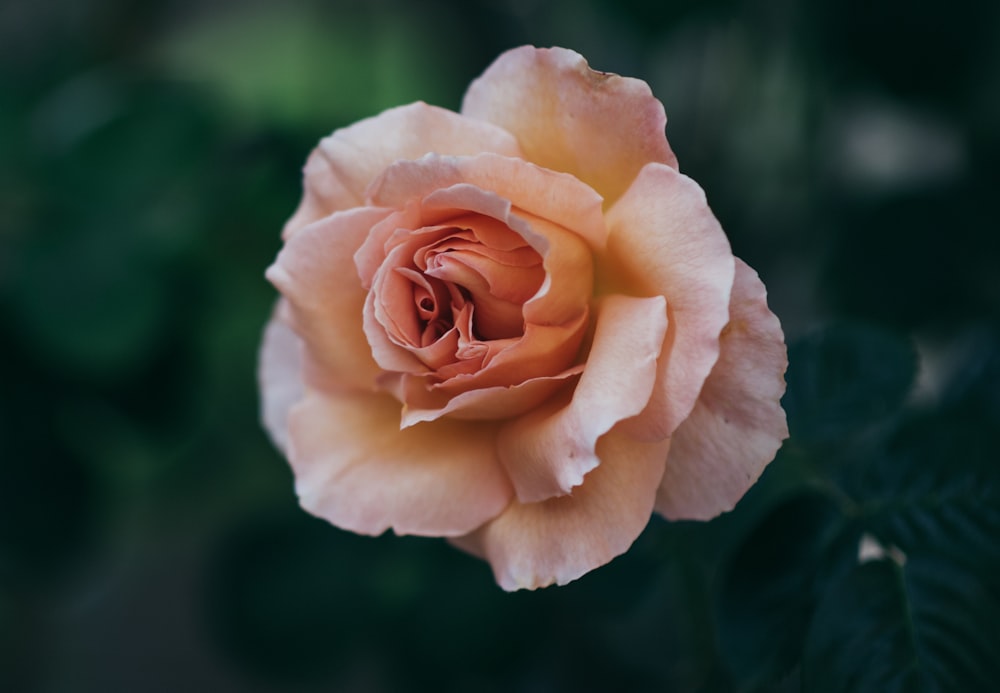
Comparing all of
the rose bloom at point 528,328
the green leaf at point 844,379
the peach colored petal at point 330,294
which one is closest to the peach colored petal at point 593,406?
the rose bloom at point 528,328

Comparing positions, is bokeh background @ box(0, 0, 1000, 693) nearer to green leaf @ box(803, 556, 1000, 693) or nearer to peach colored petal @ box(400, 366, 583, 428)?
green leaf @ box(803, 556, 1000, 693)

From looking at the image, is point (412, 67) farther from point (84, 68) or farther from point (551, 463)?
point (551, 463)

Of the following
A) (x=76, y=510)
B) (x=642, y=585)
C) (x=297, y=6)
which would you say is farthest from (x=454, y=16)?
(x=642, y=585)

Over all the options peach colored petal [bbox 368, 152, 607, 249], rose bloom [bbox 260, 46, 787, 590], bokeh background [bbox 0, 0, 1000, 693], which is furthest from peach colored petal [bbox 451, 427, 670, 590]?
bokeh background [bbox 0, 0, 1000, 693]

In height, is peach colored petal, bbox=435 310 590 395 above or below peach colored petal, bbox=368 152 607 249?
below

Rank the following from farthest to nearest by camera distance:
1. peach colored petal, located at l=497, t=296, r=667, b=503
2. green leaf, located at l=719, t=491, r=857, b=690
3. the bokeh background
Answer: the bokeh background → green leaf, located at l=719, t=491, r=857, b=690 → peach colored petal, located at l=497, t=296, r=667, b=503

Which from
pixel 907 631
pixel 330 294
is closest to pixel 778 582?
pixel 907 631
